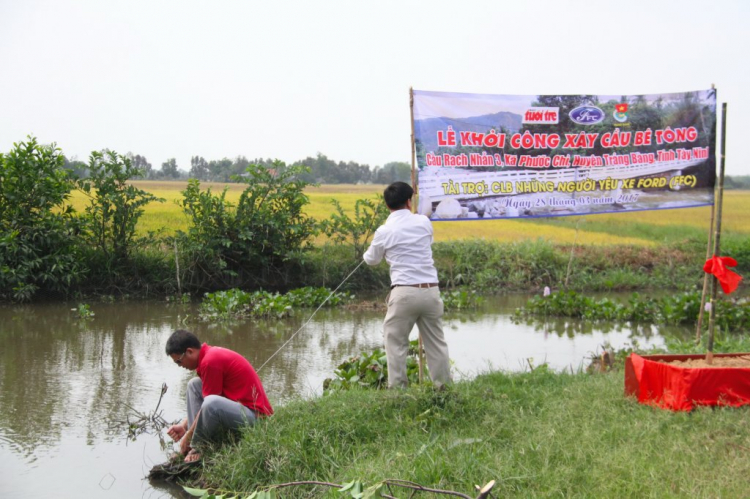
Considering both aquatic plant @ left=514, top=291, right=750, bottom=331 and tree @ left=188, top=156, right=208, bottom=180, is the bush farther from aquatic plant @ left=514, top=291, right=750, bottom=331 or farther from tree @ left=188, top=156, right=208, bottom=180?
tree @ left=188, top=156, right=208, bottom=180

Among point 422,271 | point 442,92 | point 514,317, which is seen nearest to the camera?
point 422,271

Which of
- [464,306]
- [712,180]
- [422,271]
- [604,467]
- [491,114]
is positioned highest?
[491,114]

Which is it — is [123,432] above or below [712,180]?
below

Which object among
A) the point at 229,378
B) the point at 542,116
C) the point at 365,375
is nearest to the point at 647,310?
the point at 542,116

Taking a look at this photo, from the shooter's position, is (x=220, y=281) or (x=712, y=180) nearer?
(x=712, y=180)

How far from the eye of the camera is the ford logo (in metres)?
7.04

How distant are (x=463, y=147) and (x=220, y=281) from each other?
25.1ft

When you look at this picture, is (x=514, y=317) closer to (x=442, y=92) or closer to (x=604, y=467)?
(x=442, y=92)

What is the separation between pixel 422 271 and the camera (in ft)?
17.6

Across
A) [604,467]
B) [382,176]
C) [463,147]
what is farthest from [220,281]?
[382,176]

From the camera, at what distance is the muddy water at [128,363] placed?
4.78 meters

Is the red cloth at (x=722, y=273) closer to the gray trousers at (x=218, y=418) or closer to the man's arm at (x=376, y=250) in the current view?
the man's arm at (x=376, y=250)

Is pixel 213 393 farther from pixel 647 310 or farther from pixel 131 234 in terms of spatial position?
pixel 131 234

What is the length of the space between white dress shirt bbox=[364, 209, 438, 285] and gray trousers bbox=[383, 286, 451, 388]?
0.10 meters
